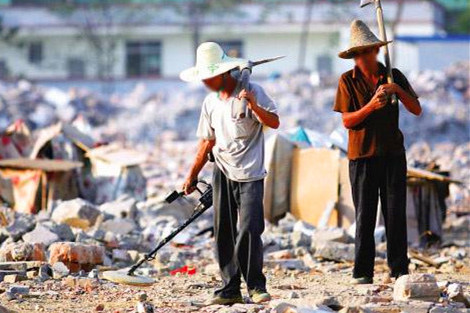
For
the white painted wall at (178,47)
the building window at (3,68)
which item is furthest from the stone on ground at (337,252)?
the building window at (3,68)

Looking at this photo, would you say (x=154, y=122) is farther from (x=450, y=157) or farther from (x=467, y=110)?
(x=450, y=157)

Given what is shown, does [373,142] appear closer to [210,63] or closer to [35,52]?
[210,63]

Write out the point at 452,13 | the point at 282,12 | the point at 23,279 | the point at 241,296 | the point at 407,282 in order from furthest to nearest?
the point at 452,13 → the point at 282,12 → the point at 23,279 → the point at 241,296 → the point at 407,282

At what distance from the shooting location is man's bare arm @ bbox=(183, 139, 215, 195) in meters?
8.20

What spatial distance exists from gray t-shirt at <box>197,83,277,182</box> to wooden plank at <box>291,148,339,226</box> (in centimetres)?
531

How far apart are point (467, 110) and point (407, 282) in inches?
1021

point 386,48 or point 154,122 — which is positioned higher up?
point 386,48

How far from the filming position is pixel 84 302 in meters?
8.57

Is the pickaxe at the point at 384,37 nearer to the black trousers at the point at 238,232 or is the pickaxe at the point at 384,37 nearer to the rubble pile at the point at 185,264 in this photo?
the black trousers at the point at 238,232

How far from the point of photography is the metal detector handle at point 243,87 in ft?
25.9

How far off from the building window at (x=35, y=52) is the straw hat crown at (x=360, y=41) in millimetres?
44906

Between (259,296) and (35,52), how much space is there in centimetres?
4586

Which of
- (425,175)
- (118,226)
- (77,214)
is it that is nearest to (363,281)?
(425,175)

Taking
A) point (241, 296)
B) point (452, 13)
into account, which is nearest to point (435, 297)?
point (241, 296)
